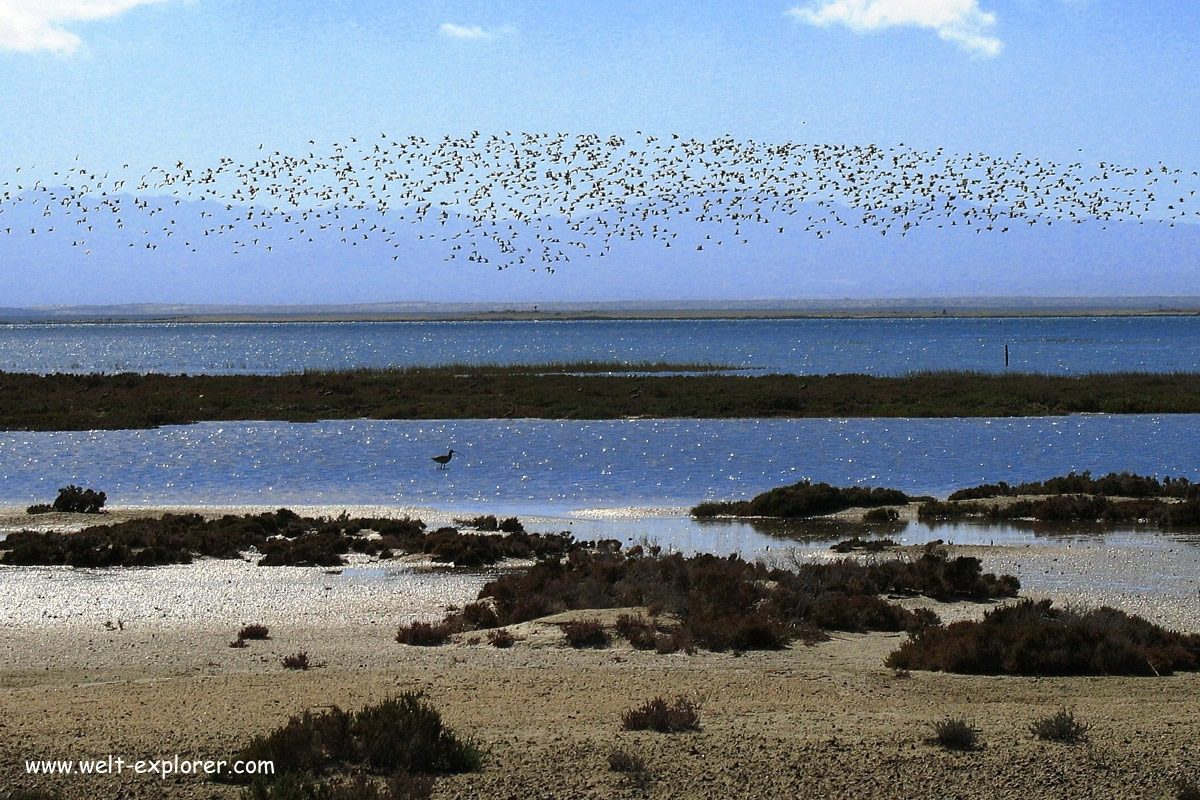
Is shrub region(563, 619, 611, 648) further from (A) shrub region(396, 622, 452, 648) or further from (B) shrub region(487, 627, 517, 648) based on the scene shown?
(A) shrub region(396, 622, 452, 648)

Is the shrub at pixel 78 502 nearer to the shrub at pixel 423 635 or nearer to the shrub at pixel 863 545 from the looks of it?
the shrub at pixel 423 635

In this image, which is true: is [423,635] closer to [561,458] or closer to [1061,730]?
[1061,730]

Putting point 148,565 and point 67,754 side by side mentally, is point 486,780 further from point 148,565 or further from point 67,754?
point 148,565

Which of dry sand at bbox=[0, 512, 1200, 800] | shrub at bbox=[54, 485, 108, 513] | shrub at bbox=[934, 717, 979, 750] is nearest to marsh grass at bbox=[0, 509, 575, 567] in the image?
shrub at bbox=[54, 485, 108, 513]

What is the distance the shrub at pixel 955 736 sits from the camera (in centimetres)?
1043

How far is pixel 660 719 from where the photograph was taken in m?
11.0

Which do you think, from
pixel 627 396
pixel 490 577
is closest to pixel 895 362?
pixel 627 396

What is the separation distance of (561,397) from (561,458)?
19.6m

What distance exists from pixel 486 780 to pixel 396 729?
32.7 inches

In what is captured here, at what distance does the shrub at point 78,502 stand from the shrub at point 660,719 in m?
20.7

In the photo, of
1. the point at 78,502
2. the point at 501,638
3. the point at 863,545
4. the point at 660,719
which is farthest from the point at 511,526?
the point at 660,719

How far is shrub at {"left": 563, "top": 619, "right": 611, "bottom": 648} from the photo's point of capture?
15.6 meters

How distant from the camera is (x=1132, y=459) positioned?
39719 mm

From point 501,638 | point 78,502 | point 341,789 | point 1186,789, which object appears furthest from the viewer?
point 78,502
